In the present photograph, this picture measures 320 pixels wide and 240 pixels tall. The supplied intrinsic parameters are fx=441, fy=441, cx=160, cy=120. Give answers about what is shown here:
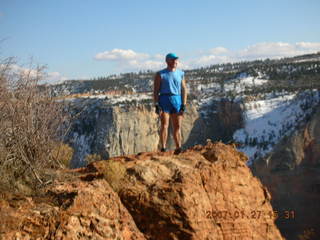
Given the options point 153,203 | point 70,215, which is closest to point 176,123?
point 153,203

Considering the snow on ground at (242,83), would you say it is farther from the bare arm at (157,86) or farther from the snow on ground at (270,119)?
the bare arm at (157,86)

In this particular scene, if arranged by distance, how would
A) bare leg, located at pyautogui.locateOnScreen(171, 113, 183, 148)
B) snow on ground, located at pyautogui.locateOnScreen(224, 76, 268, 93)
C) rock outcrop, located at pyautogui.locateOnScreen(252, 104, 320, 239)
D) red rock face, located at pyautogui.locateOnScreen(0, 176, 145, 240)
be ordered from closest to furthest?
1. red rock face, located at pyautogui.locateOnScreen(0, 176, 145, 240)
2. bare leg, located at pyautogui.locateOnScreen(171, 113, 183, 148)
3. rock outcrop, located at pyautogui.locateOnScreen(252, 104, 320, 239)
4. snow on ground, located at pyautogui.locateOnScreen(224, 76, 268, 93)

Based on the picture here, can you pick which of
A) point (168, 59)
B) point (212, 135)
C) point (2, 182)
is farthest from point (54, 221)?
point (212, 135)

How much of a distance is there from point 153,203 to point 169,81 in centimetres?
266

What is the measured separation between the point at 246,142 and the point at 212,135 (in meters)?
8.00

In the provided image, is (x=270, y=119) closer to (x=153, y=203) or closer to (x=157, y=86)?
(x=157, y=86)

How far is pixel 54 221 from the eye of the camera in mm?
4020

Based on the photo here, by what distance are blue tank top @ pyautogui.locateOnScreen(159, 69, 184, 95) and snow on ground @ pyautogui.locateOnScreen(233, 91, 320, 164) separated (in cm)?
4252

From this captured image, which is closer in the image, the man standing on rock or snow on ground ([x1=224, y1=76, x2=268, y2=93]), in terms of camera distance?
the man standing on rock

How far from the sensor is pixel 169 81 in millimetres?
7418

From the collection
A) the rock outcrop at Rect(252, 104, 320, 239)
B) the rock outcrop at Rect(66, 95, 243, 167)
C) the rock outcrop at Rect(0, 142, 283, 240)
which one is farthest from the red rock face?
the rock outcrop at Rect(66, 95, 243, 167)

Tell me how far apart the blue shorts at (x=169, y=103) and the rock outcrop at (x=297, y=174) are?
103 feet

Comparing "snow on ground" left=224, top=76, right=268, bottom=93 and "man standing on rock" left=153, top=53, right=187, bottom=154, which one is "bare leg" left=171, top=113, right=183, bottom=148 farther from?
"snow on ground" left=224, top=76, right=268, bottom=93

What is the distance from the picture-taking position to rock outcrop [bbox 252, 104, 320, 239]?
131 ft
